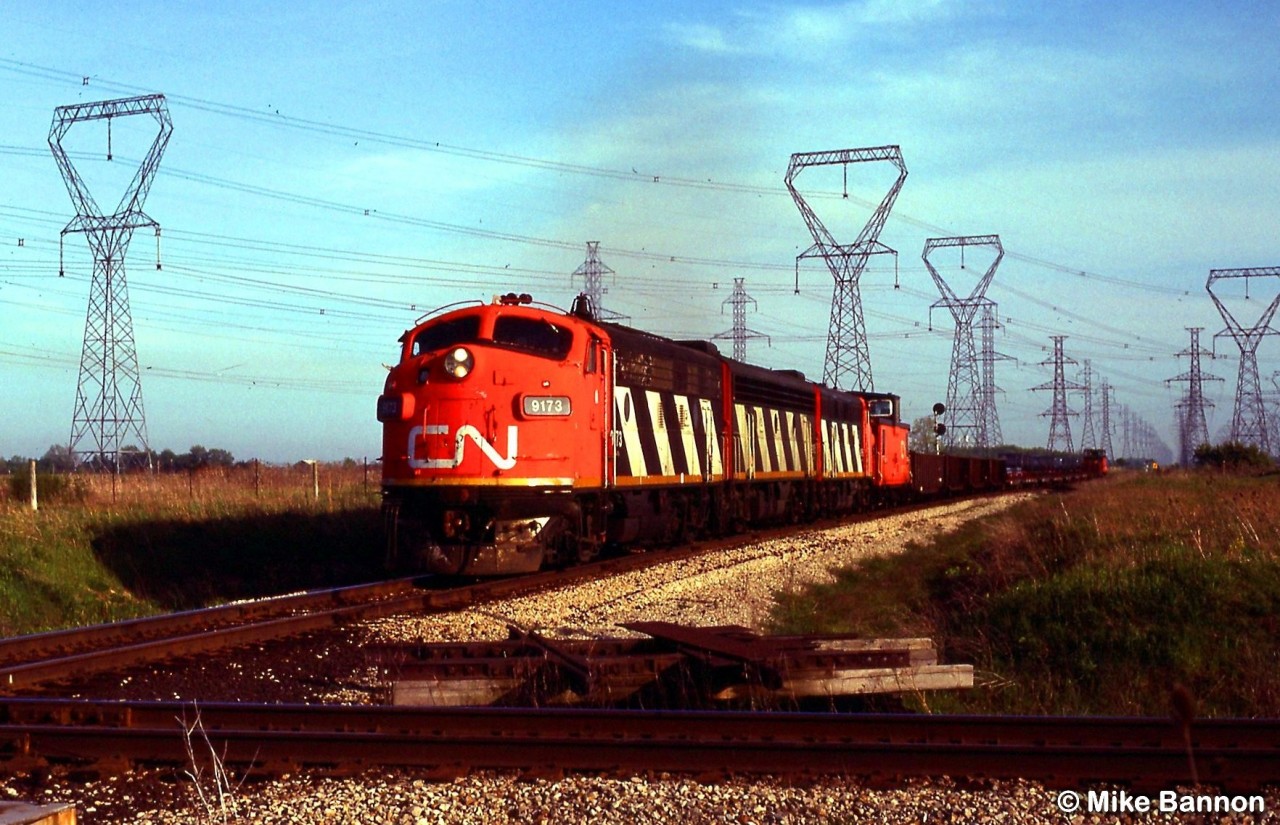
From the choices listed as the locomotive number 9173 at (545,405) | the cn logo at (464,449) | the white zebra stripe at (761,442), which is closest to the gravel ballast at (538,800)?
the cn logo at (464,449)

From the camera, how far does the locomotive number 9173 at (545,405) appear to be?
13.9 metres

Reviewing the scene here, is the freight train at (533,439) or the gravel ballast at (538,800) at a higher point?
the freight train at (533,439)

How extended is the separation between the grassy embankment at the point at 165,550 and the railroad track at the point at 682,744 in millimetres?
7203

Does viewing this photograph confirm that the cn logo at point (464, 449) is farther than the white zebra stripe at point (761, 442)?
No

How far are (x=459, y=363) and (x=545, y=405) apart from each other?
110cm

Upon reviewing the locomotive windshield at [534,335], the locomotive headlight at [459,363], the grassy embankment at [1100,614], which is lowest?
the grassy embankment at [1100,614]

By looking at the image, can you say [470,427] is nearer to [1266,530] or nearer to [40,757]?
[40,757]

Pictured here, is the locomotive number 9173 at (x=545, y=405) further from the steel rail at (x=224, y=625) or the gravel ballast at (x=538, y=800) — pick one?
the gravel ballast at (x=538, y=800)

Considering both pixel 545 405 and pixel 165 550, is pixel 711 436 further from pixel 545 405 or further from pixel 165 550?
pixel 165 550

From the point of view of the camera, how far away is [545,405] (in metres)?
14.0

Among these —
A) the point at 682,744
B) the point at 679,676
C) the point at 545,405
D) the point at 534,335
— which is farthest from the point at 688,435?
the point at 682,744

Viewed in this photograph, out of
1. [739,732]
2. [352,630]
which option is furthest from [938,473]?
[739,732]

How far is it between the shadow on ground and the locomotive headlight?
4413 mm

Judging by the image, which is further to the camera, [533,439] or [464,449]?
[533,439]
